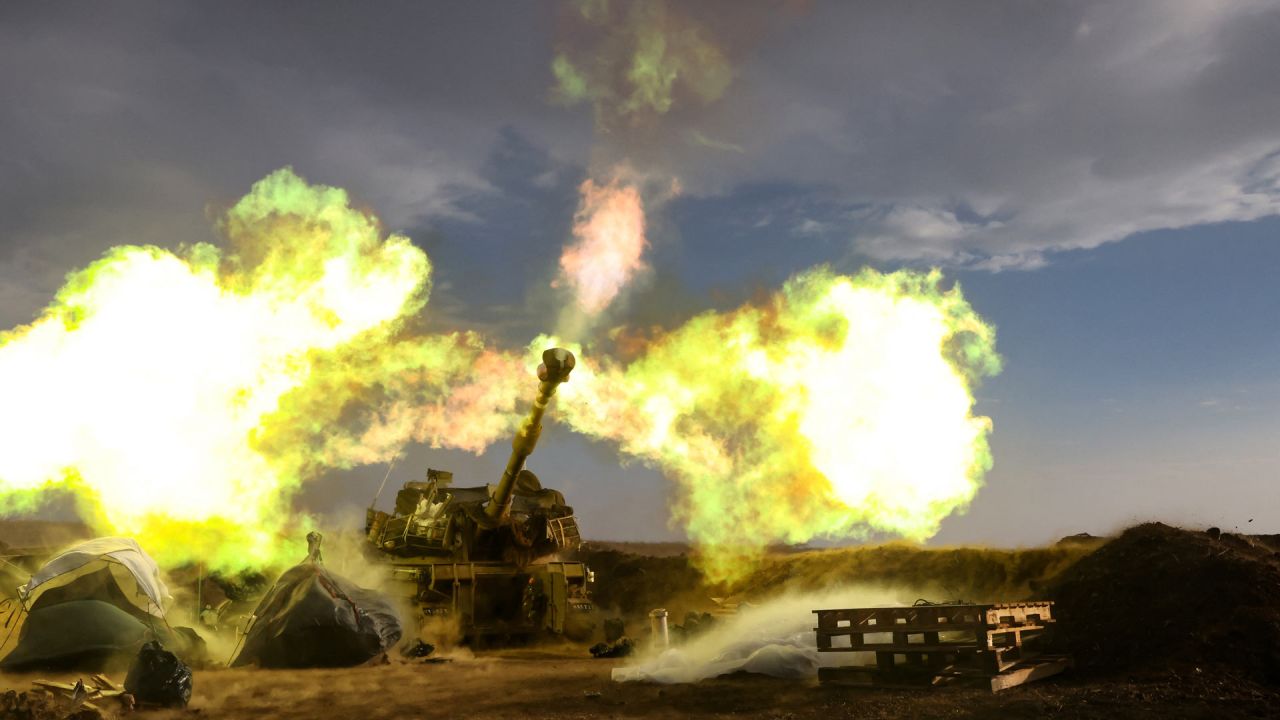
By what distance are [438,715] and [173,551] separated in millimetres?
15918

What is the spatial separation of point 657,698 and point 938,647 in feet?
13.7

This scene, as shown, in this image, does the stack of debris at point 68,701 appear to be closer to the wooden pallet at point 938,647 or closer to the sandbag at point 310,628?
the sandbag at point 310,628

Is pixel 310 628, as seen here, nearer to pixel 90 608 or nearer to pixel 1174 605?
pixel 90 608

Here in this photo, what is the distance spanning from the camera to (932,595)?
24547 mm

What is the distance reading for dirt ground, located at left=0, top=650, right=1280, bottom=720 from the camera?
37.5 ft

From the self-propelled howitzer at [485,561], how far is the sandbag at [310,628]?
→ 3593 mm

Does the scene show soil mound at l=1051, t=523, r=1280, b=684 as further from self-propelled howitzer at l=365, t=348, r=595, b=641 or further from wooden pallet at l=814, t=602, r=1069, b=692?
self-propelled howitzer at l=365, t=348, r=595, b=641

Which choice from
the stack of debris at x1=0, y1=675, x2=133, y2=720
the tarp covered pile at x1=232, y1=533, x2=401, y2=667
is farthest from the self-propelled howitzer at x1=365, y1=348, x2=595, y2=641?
the stack of debris at x1=0, y1=675, x2=133, y2=720

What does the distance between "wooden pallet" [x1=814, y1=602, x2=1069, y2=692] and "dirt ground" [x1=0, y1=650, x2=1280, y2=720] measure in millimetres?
347

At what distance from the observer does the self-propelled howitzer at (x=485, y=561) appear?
76.6 feet

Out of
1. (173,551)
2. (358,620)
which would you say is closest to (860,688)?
(358,620)

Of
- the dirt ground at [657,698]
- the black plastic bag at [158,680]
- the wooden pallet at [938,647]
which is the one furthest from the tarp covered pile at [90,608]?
the wooden pallet at [938,647]

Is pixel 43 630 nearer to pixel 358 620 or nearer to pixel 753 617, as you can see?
pixel 358 620

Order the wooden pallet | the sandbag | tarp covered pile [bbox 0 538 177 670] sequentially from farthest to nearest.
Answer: the sandbag
tarp covered pile [bbox 0 538 177 670]
the wooden pallet
